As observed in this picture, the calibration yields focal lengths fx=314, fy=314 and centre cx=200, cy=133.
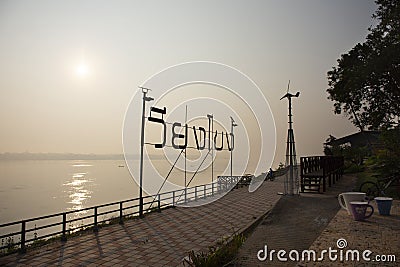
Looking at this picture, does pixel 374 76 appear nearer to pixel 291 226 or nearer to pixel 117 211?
pixel 291 226

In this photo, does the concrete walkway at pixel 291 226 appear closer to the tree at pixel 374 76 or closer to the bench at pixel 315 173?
the bench at pixel 315 173

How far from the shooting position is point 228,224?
978 centimetres

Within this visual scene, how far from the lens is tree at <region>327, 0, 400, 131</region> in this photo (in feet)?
43.1

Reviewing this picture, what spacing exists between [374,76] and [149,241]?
471 inches

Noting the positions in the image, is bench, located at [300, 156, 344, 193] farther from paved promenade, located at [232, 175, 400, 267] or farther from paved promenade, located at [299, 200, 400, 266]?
paved promenade, located at [299, 200, 400, 266]

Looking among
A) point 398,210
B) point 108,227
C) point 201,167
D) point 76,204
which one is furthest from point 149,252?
point 76,204

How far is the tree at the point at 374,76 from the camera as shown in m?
13.1

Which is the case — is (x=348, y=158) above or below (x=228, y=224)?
above

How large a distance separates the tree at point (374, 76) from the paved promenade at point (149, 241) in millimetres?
7524

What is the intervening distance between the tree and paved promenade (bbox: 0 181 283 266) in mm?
7524

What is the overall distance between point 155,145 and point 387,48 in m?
10.4

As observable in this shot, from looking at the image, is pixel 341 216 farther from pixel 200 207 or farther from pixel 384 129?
pixel 384 129

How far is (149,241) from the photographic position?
7973 mm

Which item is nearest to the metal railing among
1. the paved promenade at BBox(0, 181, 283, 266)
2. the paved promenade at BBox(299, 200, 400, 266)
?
the paved promenade at BBox(0, 181, 283, 266)
